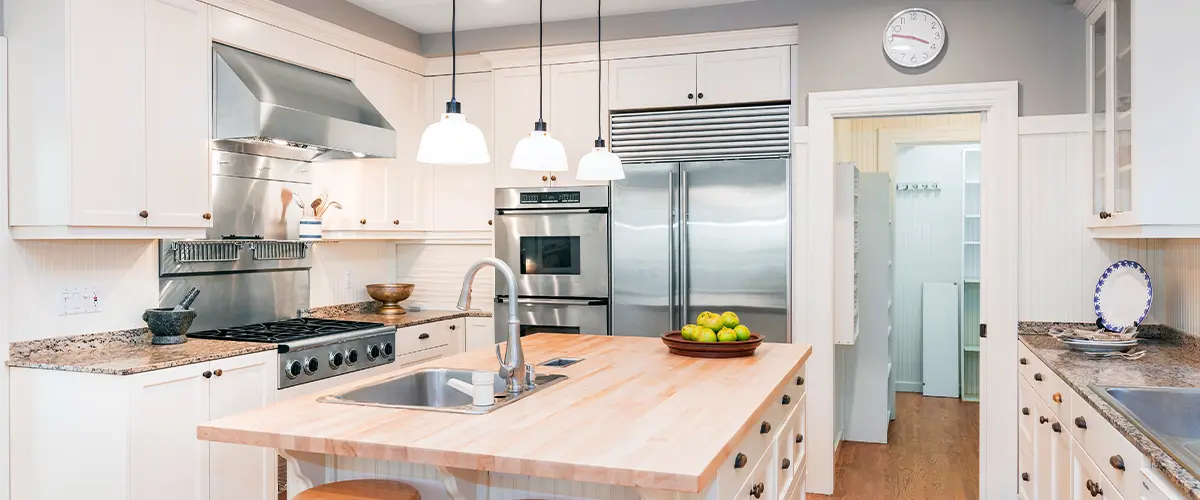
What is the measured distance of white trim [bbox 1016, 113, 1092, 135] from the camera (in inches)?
150

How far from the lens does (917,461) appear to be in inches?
190

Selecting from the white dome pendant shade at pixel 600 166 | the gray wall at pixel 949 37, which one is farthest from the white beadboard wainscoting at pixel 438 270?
the white dome pendant shade at pixel 600 166

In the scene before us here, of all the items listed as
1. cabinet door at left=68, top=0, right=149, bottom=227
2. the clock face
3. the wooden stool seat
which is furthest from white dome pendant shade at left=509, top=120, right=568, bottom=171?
the clock face

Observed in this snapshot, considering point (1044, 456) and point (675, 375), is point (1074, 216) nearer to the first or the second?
point (1044, 456)

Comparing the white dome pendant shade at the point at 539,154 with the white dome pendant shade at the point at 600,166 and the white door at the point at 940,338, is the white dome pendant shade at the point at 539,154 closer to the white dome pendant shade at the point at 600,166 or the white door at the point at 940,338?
the white dome pendant shade at the point at 600,166

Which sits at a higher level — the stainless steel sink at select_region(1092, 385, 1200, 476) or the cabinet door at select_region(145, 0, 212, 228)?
the cabinet door at select_region(145, 0, 212, 228)

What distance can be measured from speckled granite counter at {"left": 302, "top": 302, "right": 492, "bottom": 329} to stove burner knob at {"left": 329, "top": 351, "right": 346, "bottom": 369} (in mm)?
486

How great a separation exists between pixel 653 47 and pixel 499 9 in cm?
89

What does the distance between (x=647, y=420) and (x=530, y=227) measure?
2.92m

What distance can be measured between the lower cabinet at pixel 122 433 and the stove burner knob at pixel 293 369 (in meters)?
0.26

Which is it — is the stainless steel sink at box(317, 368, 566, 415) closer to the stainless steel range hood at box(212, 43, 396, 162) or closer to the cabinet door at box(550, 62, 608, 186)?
the stainless steel range hood at box(212, 43, 396, 162)

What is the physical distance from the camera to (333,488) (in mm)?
2086

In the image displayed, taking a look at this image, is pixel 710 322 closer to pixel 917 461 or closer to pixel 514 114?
pixel 514 114

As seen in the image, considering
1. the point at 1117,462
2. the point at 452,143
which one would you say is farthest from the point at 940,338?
the point at 452,143
